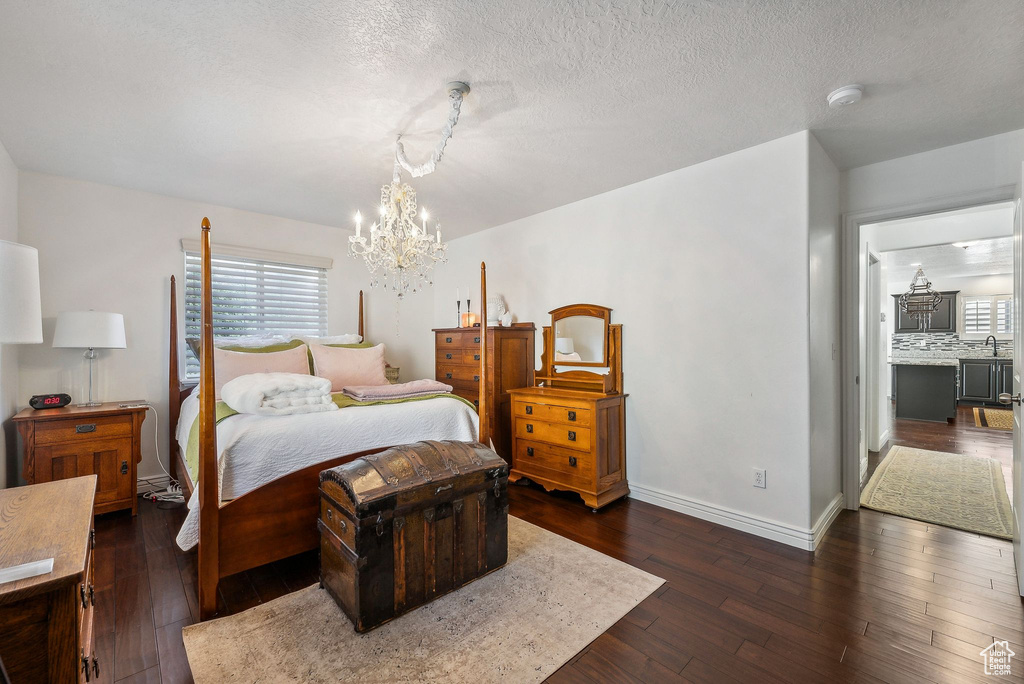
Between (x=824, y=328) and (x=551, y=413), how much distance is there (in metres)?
1.89

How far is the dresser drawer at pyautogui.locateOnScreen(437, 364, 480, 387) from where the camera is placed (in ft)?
13.1

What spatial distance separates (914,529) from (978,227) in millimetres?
2948

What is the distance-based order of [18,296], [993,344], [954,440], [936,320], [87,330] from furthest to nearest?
1. [936,320]
2. [993,344]
3. [954,440]
4. [87,330]
5. [18,296]

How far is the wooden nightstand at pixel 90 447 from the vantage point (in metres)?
2.70

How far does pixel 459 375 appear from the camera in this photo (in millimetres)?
4164

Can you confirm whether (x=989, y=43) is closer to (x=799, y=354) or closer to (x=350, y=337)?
(x=799, y=354)

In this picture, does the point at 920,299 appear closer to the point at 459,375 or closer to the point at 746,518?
the point at 746,518

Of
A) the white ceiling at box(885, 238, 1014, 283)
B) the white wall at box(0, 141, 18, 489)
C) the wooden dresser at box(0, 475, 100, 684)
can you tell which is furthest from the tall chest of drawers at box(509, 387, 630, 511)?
the white ceiling at box(885, 238, 1014, 283)

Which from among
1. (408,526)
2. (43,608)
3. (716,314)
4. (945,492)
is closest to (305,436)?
(408,526)

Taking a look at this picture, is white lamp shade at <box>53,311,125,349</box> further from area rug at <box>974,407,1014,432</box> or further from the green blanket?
area rug at <box>974,407,1014,432</box>

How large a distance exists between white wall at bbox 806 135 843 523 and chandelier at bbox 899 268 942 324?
5970mm

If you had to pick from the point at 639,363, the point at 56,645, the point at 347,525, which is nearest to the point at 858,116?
the point at 639,363

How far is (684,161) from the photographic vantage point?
295cm

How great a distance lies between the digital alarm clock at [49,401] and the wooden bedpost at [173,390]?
60 centimetres
